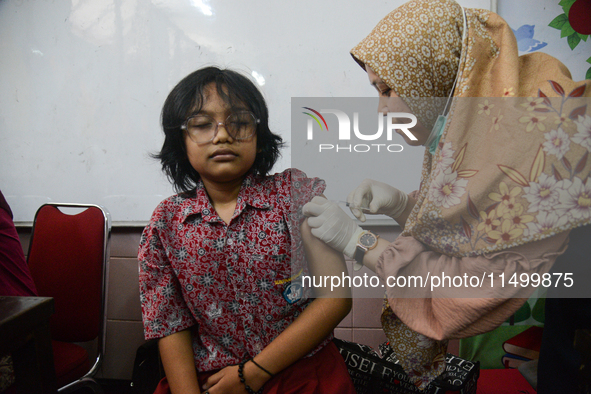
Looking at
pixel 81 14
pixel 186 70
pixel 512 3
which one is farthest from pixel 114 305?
pixel 512 3

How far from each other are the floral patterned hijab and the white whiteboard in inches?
31.5

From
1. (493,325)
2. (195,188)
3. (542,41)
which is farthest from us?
(542,41)

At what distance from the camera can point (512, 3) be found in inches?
58.6

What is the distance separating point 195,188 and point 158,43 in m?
1.04

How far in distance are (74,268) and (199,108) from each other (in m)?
1.02

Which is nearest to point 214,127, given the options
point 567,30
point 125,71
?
point 125,71

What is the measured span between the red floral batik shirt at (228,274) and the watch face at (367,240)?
17 centimetres

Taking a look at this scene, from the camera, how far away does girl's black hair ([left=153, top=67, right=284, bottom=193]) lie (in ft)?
3.04

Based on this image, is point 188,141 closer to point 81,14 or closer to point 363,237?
point 363,237

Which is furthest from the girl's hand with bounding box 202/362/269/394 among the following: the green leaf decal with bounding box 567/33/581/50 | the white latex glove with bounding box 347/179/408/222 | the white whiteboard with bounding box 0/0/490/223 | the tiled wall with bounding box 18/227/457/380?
the green leaf decal with bounding box 567/33/581/50

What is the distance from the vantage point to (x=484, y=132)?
717 mm

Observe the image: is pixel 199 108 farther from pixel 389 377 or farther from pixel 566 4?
pixel 566 4

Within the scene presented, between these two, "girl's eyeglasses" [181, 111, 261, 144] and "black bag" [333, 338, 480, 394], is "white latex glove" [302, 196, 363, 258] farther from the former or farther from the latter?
"black bag" [333, 338, 480, 394]

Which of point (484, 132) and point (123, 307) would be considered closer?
point (484, 132)
